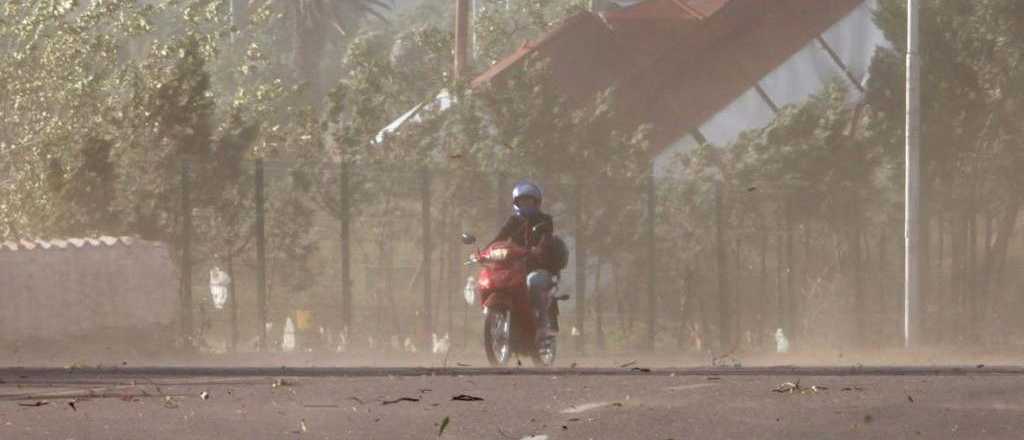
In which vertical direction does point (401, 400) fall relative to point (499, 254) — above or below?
below

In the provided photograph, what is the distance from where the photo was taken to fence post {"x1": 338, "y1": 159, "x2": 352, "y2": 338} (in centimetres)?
2727

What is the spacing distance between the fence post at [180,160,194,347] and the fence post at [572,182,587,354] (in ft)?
15.9

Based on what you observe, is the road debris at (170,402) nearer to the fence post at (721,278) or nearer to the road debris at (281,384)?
the road debris at (281,384)

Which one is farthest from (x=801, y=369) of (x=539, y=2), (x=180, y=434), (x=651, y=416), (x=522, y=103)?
(x=539, y=2)

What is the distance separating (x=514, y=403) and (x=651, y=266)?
56.6 ft

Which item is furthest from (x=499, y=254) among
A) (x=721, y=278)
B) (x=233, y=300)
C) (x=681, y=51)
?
(x=681, y=51)

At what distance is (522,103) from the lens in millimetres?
33406

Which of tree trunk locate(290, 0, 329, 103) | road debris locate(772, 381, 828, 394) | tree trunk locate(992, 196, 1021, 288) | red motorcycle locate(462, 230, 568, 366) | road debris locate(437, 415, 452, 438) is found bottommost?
road debris locate(437, 415, 452, 438)

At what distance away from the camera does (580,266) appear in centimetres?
2852

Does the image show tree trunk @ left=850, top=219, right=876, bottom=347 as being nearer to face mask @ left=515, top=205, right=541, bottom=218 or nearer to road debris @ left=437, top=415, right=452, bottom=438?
face mask @ left=515, top=205, right=541, bottom=218

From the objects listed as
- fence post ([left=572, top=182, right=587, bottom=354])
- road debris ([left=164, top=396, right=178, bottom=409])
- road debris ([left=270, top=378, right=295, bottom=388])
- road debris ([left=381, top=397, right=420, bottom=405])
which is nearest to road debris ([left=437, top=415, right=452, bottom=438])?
road debris ([left=381, top=397, right=420, bottom=405])

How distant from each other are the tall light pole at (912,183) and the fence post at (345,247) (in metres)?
6.73

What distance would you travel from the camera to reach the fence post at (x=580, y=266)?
28469 millimetres

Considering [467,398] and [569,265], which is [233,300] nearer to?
[569,265]
